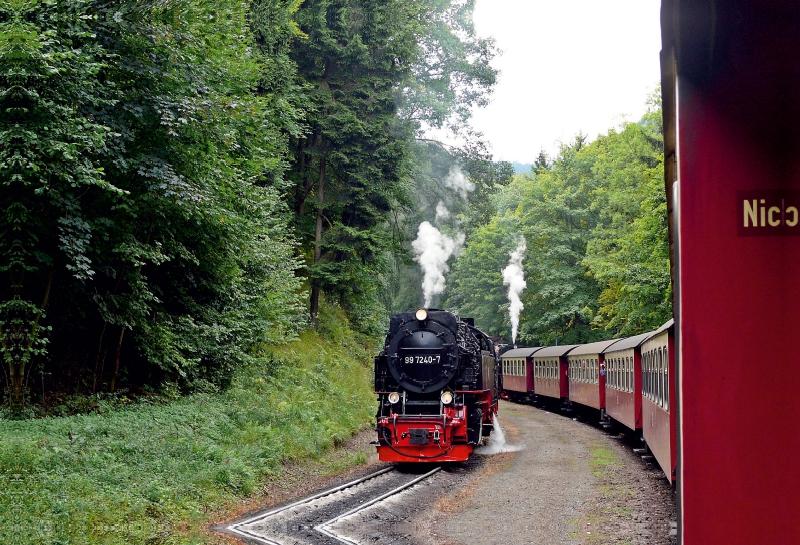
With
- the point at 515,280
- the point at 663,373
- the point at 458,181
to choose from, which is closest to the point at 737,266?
the point at 663,373

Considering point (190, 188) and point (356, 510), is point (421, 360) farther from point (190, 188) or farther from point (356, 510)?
point (190, 188)

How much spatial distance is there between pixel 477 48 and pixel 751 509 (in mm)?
39260

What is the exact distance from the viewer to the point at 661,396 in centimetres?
1215

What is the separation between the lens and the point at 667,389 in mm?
11180

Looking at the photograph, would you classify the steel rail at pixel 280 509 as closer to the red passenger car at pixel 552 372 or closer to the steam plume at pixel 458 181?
the red passenger car at pixel 552 372

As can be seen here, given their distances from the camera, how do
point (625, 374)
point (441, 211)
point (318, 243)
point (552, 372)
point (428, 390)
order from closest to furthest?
1. point (428, 390)
2. point (625, 374)
3. point (318, 243)
4. point (552, 372)
5. point (441, 211)

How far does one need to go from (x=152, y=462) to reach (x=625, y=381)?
11712 millimetres

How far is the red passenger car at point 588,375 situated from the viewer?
23109 millimetres

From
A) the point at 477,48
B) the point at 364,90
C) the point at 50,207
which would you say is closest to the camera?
the point at 50,207

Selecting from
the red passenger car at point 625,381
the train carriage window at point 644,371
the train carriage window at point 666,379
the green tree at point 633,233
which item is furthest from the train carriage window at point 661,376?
the green tree at point 633,233

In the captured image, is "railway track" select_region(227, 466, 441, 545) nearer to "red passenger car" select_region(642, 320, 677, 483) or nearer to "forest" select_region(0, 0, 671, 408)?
"forest" select_region(0, 0, 671, 408)

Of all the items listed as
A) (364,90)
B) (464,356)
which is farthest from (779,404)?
(364,90)

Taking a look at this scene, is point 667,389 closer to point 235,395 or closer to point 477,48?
point 235,395

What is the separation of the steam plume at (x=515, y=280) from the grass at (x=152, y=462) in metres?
30.3
